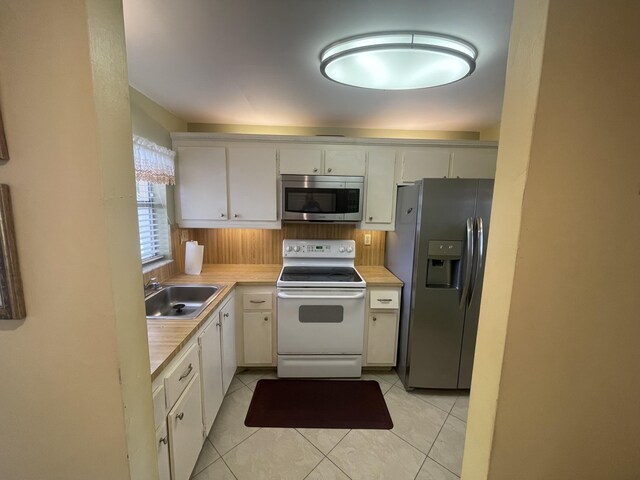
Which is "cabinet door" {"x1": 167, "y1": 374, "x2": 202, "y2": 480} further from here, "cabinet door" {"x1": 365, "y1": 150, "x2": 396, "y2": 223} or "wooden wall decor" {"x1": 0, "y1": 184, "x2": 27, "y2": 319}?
"cabinet door" {"x1": 365, "y1": 150, "x2": 396, "y2": 223}

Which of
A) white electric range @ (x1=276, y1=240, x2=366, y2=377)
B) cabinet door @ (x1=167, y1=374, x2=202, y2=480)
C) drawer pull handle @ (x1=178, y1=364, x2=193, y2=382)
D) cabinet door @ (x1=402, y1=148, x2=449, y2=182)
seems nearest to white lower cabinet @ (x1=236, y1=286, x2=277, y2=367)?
white electric range @ (x1=276, y1=240, x2=366, y2=377)

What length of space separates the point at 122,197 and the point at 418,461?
83.7 inches

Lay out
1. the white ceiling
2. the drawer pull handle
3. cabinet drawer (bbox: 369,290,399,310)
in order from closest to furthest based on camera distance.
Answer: the white ceiling
the drawer pull handle
cabinet drawer (bbox: 369,290,399,310)

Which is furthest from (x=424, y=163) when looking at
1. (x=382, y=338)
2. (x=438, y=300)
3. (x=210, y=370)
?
(x=210, y=370)

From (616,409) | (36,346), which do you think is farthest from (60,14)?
(616,409)

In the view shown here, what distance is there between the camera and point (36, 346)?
24.4 inches

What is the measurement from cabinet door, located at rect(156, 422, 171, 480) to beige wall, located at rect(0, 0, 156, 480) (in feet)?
1.45

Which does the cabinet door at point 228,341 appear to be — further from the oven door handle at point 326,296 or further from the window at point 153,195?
the window at point 153,195

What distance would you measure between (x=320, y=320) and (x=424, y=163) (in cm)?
179

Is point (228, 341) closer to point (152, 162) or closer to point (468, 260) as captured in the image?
point (152, 162)

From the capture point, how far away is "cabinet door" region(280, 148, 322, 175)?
95.9 inches

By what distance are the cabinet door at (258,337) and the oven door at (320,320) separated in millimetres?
123

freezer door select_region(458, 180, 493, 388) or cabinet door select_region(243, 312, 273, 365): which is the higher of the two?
freezer door select_region(458, 180, 493, 388)

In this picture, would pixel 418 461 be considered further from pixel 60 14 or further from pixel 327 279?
pixel 60 14
